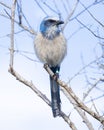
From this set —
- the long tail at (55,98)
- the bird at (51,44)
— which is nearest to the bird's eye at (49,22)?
the bird at (51,44)

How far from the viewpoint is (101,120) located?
8.51 ft

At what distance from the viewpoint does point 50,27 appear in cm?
432

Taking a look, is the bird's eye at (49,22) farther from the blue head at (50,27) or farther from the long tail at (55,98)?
the long tail at (55,98)

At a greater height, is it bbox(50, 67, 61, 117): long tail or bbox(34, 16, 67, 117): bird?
bbox(34, 16, 67, 117): bird

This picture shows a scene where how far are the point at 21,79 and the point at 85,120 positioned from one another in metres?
0.60

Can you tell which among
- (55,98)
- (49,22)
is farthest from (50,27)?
(55,98)

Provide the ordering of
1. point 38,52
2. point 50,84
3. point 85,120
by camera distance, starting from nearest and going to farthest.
Answer: point 85,120
point 50,84
point 38,52

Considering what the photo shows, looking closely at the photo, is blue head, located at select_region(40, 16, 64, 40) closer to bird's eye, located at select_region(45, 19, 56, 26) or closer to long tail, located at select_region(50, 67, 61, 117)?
bird's eye, located at select_region(45, 19, 56, 26)

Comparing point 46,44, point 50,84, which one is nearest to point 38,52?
point 46,44

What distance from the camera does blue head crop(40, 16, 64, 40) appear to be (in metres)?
4.25

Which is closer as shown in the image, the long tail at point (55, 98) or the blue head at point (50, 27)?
the long tail at point (55, 98)

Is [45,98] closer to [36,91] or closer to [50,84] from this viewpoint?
[36,91]

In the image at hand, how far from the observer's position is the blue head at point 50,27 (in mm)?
4250

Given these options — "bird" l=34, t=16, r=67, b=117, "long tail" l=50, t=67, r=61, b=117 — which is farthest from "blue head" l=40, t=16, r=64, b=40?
"long tail" l=50, t=67, r=61, b=117
